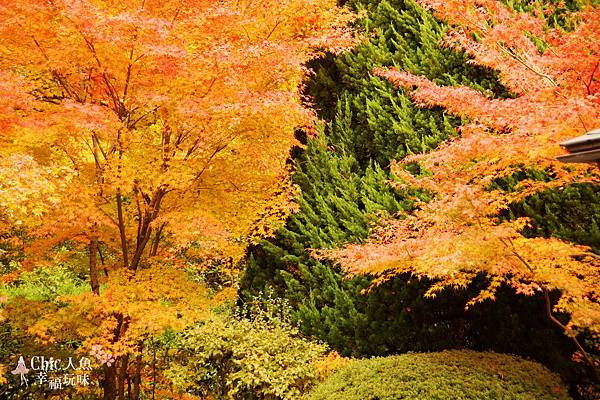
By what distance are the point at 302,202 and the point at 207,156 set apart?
2.56m

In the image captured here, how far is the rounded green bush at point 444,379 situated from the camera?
17.5 ft

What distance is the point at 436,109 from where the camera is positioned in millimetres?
9305

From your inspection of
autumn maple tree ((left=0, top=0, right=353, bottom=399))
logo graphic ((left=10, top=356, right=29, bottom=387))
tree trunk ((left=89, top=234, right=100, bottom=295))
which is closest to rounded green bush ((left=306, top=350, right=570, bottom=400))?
autumn maple tree ((left=0, top=0, right=353, bottom=399))

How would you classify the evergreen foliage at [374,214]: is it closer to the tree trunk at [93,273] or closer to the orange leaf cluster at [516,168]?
the orange leaf cluster at [516,168]

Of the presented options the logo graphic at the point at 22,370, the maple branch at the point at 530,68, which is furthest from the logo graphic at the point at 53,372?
the maple branch at the point at 530,68

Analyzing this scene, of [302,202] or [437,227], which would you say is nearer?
[437,227]

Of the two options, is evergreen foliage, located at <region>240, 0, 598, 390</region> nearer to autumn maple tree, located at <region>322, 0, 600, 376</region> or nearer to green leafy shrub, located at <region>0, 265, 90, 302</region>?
autumn maple tree, located at <region>322, 0, 600, 376</region>

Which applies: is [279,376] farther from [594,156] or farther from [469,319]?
[594,156]

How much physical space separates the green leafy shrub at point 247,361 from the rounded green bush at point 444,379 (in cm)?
97

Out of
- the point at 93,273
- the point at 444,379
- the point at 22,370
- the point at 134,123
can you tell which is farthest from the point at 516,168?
the point at 22,370

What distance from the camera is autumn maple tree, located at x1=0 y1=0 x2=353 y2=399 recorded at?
6.43 m

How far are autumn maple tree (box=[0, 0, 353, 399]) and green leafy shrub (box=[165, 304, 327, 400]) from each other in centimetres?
77

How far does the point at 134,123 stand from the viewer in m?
7.66

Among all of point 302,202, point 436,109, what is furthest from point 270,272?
point 436,109
